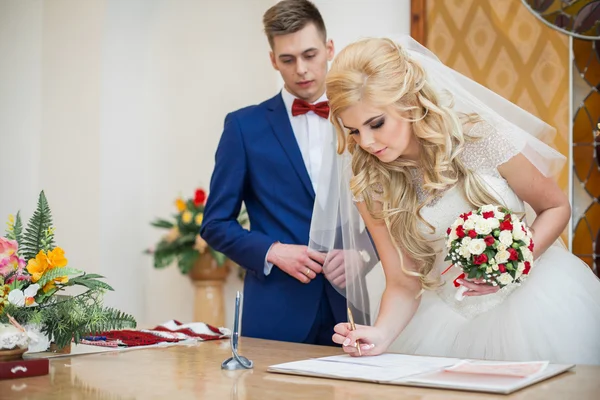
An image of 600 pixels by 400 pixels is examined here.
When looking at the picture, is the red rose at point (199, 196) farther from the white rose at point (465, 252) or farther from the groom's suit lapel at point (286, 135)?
the white rose at point (465, 252)

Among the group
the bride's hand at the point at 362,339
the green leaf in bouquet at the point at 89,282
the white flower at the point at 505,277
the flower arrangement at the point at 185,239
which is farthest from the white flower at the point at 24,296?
the flower arrangement at the point at 185,239

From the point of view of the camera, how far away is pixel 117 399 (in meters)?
1.60

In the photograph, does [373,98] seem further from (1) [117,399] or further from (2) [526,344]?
(1) [117,399]

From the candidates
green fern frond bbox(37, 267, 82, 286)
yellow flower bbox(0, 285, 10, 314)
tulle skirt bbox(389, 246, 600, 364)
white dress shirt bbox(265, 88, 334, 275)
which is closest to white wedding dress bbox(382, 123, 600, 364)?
tulle skirt bbox(389, 246, 600, 364)

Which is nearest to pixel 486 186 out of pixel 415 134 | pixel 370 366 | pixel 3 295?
pixel 415 134

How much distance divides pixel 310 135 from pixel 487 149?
92 cm

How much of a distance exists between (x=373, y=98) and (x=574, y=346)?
999 millimetres

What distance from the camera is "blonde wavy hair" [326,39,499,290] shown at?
2.42 meters

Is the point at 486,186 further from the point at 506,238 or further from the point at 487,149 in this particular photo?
the point at 506,238

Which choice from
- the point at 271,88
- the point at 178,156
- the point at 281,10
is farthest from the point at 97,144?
the point at 281,10

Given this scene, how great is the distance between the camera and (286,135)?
3227 millimetres

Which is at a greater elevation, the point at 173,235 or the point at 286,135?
the point at 286,135

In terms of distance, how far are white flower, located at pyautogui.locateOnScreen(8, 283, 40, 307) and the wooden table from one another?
189 mm

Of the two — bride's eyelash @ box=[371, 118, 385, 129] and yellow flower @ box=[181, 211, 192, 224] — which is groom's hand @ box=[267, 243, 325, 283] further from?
yellow flower @ box=[181, 211, 192, 224]
